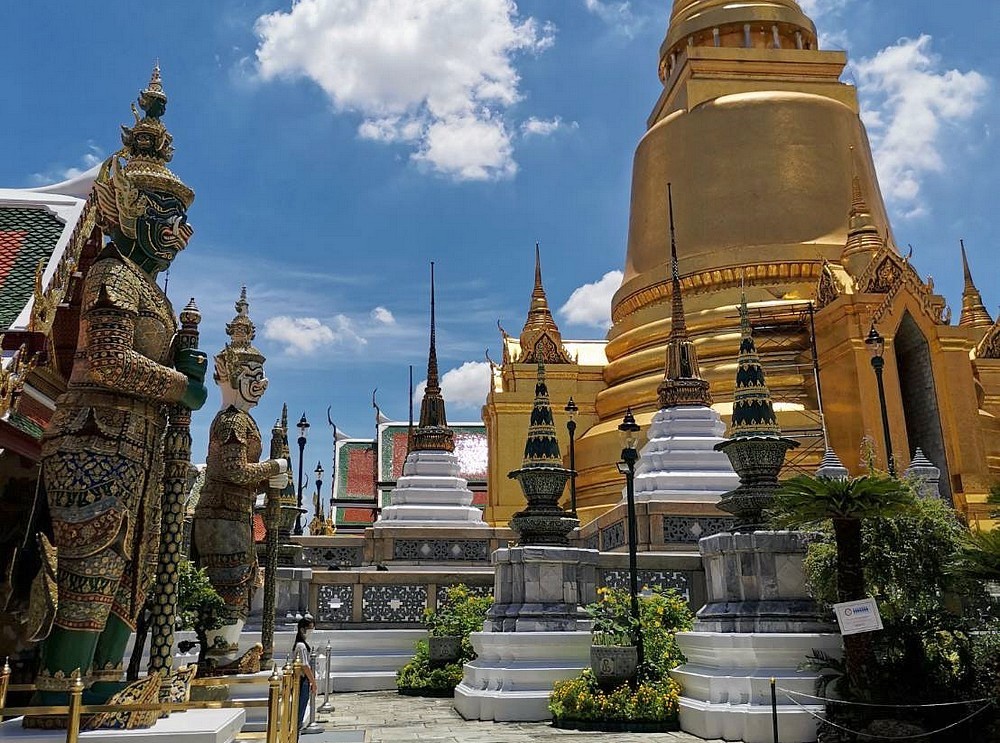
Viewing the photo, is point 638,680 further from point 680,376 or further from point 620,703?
point 680,376

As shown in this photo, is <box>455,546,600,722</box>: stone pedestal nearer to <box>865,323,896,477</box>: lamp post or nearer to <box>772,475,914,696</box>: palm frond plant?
<box>772,475,914,696</box>: palm frond plant

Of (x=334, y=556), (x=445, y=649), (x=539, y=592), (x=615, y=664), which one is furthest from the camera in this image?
(x=334, y=556)

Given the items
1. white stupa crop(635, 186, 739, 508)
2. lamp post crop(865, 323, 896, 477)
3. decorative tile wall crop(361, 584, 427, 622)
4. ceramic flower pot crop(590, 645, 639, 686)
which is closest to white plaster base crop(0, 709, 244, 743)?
ceramic flower pot crop(590, 645, 639, 686)

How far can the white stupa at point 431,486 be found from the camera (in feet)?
57.7

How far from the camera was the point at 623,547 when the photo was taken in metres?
13.3

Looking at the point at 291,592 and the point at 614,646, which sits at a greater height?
the point at 291,592

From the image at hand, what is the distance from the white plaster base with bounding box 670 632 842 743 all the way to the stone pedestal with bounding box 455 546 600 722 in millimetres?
1662

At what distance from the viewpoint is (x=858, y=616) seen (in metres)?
6.43

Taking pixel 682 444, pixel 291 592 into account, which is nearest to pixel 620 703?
pixel 291 592

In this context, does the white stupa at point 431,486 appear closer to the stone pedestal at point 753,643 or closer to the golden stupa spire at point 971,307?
the stone pedestal at point 753,643

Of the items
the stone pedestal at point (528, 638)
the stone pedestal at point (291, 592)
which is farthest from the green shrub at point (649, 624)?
the stone pedestal at point (291, 592)

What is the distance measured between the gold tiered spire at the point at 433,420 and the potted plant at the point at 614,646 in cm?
986

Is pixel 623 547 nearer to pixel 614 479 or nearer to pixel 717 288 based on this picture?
pixel 614 479

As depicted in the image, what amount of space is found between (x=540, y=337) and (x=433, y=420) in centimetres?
468
